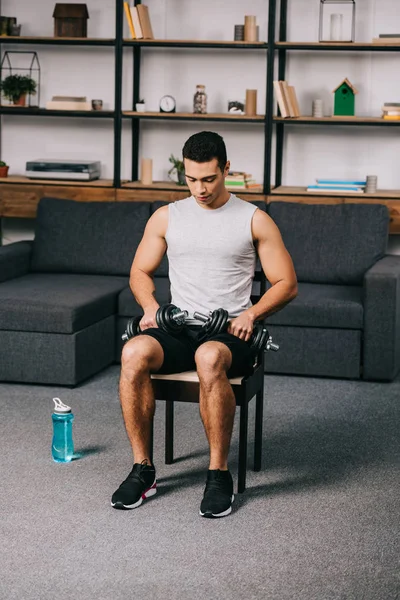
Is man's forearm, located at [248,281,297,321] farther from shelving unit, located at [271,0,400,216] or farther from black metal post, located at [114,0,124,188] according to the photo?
black metal post, located at [114,0,124,188]

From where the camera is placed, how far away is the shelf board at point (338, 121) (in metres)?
5.58

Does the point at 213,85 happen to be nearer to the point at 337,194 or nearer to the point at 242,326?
the point at 337,194

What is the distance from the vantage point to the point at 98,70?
6.16 metres

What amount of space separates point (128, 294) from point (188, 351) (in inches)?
69.8

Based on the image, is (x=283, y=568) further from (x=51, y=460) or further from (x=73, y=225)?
(x=73, y=225)

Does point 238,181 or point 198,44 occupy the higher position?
point 198,44

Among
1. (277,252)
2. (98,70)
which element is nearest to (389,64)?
(98,70)

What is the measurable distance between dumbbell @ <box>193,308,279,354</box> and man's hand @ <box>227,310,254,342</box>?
0.02 meters

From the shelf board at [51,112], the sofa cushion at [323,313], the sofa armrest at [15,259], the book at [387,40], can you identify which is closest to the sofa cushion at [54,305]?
the sofa armrest at [15,259]

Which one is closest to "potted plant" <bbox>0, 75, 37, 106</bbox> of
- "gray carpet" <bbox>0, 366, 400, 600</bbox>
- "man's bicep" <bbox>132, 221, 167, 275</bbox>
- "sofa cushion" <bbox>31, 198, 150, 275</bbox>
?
"sofa cushion" <bbox>31, 198, 150, 275</bbox>

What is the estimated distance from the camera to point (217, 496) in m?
3.07

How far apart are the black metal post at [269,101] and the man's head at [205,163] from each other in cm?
248

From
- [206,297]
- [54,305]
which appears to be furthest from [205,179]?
[54,305]

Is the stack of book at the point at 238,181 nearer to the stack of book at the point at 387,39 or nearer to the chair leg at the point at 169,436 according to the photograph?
the stack of book at the point at 387,39
